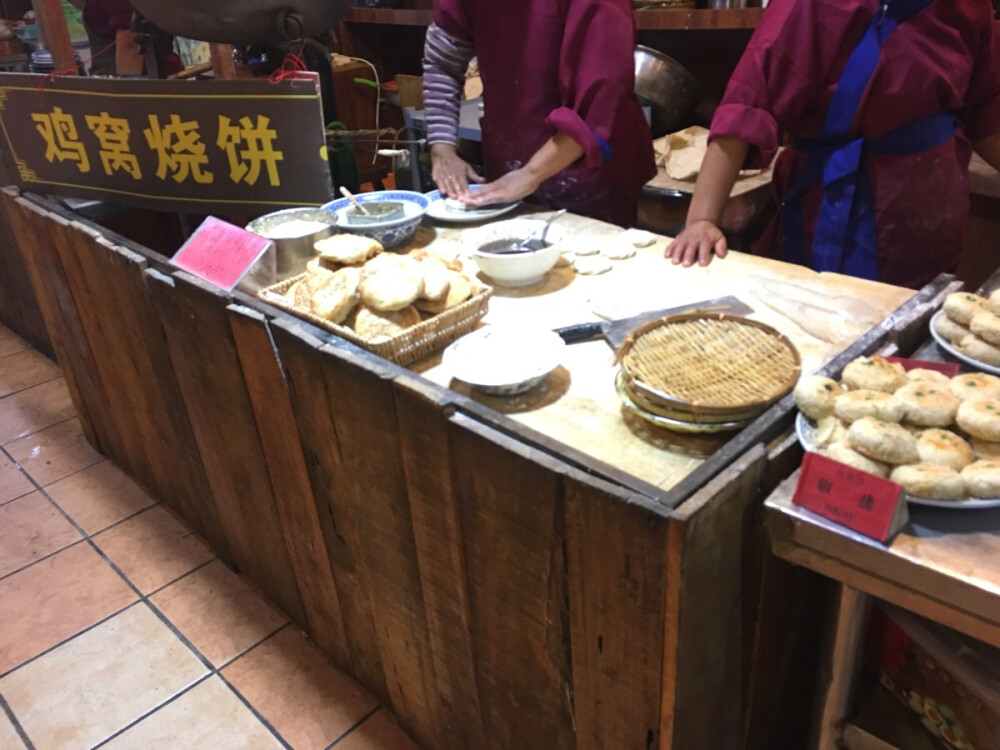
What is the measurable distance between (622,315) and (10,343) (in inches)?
162

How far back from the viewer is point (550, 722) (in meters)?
1.51

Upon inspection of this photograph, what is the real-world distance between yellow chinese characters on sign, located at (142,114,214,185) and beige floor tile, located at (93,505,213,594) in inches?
52.2

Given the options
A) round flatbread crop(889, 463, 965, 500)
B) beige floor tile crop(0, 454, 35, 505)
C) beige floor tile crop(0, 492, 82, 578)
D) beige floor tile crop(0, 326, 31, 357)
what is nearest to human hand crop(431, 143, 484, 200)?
round flatbread crop(889, 463, 965, 500)

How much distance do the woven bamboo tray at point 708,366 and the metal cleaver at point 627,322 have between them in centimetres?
13

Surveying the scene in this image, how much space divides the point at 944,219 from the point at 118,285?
2.39m

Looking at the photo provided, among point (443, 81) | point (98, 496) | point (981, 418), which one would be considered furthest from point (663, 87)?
point (98, 496)

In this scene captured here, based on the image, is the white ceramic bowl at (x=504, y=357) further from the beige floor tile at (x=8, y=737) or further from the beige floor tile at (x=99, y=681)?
the beige floor tile at (x=8, y=737)

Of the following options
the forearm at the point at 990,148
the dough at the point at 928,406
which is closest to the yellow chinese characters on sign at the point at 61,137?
the dough at the point at 928,406

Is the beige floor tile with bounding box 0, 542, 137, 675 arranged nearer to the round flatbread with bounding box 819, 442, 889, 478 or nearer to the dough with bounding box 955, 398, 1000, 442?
the round flatbread with bounding box 819, 442, 889, 478

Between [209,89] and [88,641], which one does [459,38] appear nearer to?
[209,89]

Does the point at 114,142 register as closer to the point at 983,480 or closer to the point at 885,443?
the point at 885,443

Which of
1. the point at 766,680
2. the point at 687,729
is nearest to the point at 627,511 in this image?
the point at 687,729

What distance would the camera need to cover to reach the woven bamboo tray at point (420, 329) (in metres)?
1.54

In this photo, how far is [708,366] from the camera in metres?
1.38
